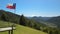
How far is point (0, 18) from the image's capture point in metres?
12.9

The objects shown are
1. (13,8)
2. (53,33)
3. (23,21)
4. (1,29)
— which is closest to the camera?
(1,29)

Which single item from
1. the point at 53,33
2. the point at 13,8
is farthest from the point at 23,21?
the point at 13,8

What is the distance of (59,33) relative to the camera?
12.4m

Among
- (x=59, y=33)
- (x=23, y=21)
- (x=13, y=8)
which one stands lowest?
(x=59, y=33)

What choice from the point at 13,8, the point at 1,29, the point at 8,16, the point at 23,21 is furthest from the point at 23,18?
the point at 1,29

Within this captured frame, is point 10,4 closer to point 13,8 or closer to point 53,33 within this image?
point 13,8

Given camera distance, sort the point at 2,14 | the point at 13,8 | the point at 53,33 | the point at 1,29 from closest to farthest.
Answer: the point at 1,29 < the point at 13,8 < the point at 53,33 < the point at 2,14

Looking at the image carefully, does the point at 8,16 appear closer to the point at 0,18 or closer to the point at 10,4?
the point at 0,18

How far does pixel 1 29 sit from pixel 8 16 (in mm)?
7460

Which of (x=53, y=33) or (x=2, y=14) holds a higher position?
(x=2, y=14)

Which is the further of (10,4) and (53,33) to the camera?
(53,33)

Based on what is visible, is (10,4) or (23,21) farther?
(23,21)

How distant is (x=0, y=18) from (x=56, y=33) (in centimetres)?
523

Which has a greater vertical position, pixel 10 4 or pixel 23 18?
pixel 10 4
